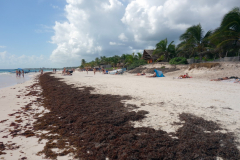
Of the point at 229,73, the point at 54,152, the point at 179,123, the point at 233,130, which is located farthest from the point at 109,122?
the point at 229,73

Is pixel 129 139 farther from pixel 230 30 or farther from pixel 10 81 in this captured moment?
pixel 10 81

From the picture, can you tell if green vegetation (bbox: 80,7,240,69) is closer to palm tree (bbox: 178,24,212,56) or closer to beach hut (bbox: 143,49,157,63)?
palm tree (bbox: 178,24,212,56)

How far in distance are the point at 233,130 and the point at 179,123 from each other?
46.3 inches

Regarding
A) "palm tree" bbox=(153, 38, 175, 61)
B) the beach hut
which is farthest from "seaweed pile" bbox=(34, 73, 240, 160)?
the beach hut

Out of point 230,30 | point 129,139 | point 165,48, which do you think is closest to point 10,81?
point 129,139

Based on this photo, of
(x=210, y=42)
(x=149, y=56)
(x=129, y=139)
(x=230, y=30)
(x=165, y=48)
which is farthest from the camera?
(x=149, y=56)

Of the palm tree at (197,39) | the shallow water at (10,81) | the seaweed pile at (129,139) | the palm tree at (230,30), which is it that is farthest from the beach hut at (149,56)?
the seaweed pile at (129,139)

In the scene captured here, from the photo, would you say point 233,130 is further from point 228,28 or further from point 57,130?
point 228,28

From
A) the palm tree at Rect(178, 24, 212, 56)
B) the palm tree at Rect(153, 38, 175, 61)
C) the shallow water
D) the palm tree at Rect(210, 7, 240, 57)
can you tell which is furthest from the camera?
the palm tree at Rect(153, 38, 175, 61)

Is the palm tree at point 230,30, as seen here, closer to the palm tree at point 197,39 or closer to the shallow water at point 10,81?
the palm tree at point 197,39

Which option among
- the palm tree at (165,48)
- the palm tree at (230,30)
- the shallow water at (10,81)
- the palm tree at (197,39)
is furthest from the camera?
the palm tree at (165,48)

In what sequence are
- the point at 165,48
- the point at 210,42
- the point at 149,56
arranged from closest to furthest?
1. the point at 210,42
2. the point at 165,48
3. the point at 149,56

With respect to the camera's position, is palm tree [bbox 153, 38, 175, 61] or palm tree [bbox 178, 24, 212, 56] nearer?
palm tree [bbox 178, 24, 212, 56]

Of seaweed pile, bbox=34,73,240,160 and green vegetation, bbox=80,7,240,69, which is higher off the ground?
green vegetation, bbox=80,7,240,69
